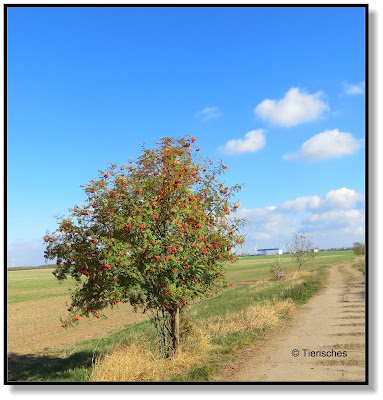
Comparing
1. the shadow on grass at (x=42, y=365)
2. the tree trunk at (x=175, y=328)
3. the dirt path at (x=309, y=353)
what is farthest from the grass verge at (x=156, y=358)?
the dirt path at (x=309, y=353)

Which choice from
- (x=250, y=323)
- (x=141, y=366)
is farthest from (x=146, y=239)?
(x=250, y=323)

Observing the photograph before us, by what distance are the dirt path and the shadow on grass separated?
19.7 ft

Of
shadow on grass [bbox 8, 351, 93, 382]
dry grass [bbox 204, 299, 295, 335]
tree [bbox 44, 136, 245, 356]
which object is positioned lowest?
shadow on grass [bbox 8, 351, 93, 382]

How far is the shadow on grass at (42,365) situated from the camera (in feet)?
49.8

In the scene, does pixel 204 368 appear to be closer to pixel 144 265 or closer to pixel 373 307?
pixel 144 265

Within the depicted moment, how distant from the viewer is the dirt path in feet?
30.9

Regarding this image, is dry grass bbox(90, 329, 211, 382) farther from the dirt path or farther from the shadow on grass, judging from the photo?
the shadow on grass

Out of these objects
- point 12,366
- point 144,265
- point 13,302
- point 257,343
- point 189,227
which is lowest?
point 13,302

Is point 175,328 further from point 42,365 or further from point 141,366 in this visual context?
point 42,365

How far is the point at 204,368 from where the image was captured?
10492 millimetres

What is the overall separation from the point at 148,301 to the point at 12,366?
11.8m

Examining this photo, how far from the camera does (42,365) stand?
1808cm

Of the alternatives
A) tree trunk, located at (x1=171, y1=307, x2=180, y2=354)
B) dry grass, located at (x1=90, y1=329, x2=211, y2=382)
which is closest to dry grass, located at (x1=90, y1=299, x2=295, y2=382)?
dry grass, located at (x1=90, y1=329, x2=211, y2=382)

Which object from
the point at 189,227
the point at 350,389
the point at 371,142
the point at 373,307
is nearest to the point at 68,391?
the point at 189,227
